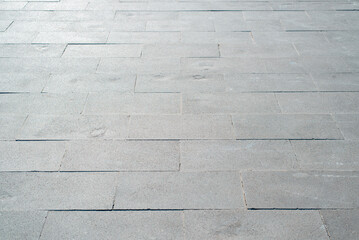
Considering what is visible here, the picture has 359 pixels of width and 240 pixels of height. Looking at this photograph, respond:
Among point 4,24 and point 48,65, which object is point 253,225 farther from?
point 4,24

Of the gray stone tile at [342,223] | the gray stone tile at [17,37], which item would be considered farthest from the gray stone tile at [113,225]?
the gray stone tile at [17,37]

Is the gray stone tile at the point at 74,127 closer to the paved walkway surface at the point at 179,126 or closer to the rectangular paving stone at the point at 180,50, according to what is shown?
the paved walkway surface at the point at 179,126

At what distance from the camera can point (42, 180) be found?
3023 millimetres

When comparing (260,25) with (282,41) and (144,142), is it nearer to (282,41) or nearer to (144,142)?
(282,41)

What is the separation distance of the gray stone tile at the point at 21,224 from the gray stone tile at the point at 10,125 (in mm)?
984

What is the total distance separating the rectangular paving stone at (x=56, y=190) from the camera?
9.25 feet

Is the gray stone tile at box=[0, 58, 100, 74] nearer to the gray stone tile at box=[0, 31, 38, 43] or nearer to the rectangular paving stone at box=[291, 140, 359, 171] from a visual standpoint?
the gray stone tile at box=[0, 31, 38, 43]

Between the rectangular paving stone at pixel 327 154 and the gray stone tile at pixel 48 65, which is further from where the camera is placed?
the gray stone tile at pixel 48 65

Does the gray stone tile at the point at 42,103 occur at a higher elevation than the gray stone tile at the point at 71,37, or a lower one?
lower

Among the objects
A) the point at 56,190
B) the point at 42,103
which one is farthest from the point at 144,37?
the point at 56,190

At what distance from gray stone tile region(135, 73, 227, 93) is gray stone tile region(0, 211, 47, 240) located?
1.87 meters

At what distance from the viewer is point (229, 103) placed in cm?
391

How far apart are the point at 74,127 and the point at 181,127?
106cm

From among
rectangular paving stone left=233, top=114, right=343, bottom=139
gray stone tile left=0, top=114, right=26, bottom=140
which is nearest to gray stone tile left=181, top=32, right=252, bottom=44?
rectangular paving stone left=233, top=114, right=343, bottom=139
